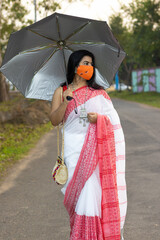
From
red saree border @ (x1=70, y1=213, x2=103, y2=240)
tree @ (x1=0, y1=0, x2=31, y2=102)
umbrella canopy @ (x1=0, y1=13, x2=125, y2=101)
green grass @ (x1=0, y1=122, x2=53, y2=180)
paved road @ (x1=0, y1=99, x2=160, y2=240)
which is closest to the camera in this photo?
red saree border @ (x1=70, y1=213, x2=103, y2=240)

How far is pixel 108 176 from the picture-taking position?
3.49 meters

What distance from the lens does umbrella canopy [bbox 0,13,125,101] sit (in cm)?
363

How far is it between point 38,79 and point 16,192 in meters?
2.56

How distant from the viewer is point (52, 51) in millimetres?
3871

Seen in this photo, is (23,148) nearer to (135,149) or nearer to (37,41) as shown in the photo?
(135,149)

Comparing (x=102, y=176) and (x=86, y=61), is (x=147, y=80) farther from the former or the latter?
(x=102, y=176)

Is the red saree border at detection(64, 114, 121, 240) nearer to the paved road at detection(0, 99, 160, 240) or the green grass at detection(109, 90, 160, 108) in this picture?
the paved road at detection(0, 99, 160, 240)

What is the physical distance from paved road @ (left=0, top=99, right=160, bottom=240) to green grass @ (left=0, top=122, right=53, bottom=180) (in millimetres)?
293

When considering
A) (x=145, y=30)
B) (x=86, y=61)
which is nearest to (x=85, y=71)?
(x=86, y=61)

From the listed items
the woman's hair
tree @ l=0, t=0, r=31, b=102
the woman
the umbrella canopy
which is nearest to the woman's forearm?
the woman

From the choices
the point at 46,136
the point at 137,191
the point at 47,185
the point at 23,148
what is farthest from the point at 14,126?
the point at 137,191

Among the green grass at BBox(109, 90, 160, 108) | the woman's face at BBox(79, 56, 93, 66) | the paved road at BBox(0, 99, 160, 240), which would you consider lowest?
the green grass at BBox(109, 90, 160, 108)

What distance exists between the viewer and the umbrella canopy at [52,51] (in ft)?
11.9

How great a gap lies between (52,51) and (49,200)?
236cm
